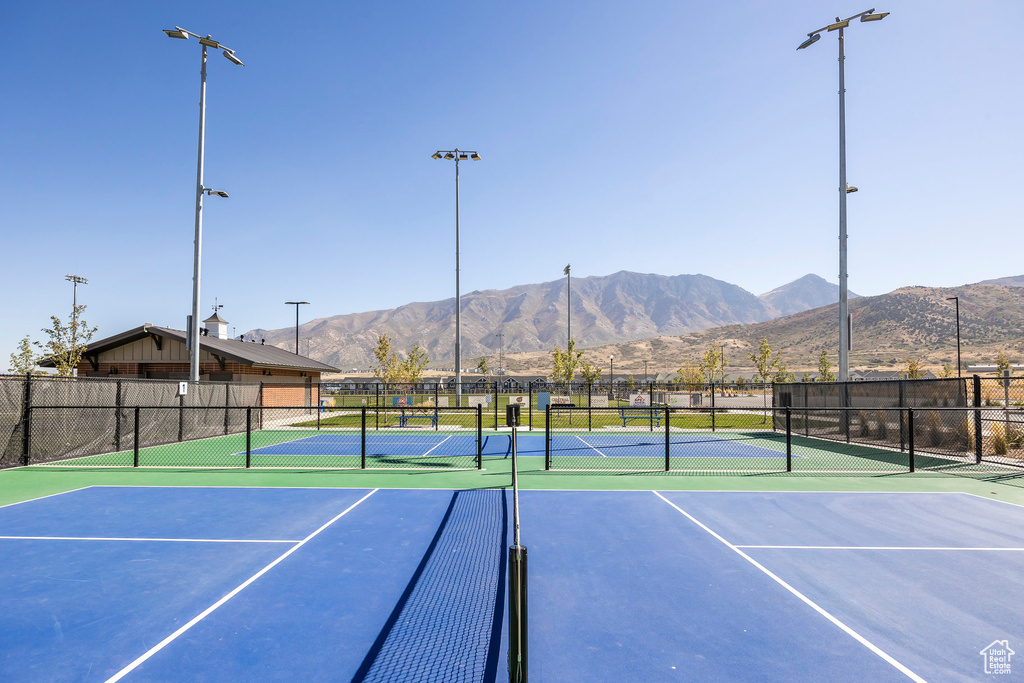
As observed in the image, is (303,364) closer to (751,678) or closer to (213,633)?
(213,633)

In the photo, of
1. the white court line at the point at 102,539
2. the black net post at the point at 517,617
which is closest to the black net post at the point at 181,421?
the white court line at the point at 102,539

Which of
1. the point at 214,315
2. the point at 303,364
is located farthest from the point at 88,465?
the point at 214,315

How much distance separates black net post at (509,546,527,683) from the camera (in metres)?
2.83

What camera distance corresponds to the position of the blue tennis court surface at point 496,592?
15.9ft

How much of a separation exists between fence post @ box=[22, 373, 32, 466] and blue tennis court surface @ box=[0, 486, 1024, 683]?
277 inches

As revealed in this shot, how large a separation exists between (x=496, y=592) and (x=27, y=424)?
16741 millimetres

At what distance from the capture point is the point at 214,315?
44.2m

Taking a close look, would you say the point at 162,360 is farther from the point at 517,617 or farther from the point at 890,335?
the point at 890,335

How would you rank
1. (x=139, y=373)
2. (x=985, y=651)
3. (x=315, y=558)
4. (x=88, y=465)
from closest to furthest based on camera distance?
(x=985, y=651), (x=315, y=558), (x=88, y=465), (x=139, y=373)

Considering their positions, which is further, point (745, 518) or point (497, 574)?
point (745, 518)

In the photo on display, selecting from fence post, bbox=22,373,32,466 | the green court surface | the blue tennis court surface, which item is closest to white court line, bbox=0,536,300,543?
the blue tennis court surface

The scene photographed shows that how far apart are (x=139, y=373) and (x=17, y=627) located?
108 feet

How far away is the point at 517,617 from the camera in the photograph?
2895 mm

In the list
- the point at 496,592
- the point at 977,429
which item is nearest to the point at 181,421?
the point at 496,592
